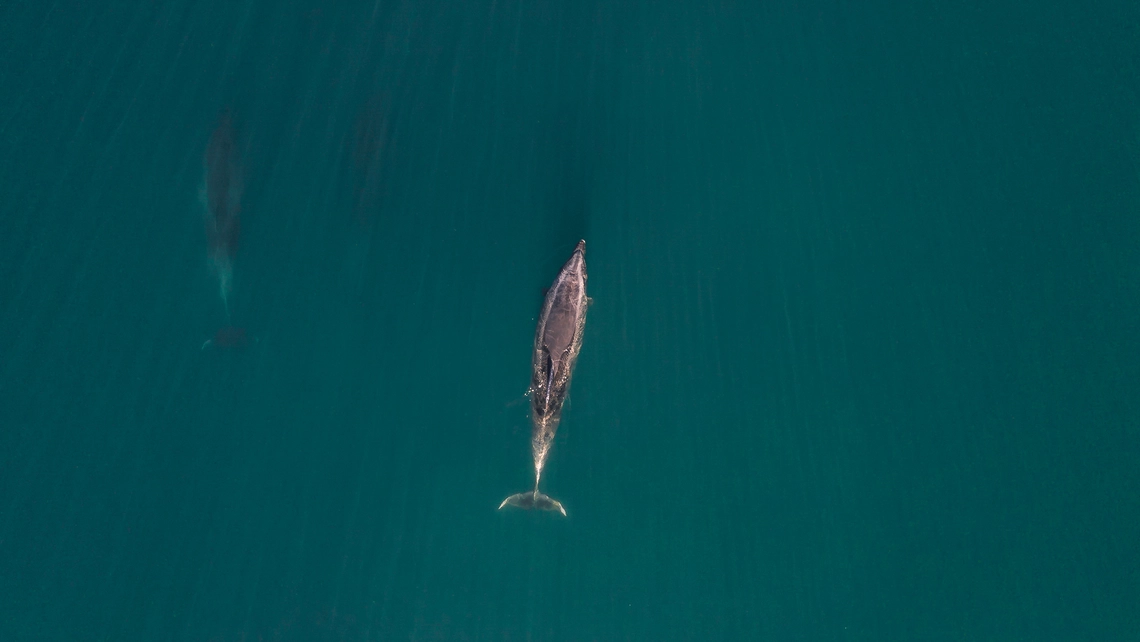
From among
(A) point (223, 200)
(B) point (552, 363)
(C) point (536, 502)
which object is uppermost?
(A) point (223, 200)

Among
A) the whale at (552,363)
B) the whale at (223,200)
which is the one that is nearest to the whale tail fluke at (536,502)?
the whale at (552,363)

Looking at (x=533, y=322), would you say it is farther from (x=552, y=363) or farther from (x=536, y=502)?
(x=536, y=502)

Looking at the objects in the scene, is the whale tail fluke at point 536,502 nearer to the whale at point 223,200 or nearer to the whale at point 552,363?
the whale at point 552,363

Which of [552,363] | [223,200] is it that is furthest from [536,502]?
[223,200]

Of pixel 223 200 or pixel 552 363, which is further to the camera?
pixel 223 200

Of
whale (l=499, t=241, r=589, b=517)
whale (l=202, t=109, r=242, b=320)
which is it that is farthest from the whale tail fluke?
whale (l=202, t=109, r=242, b=320)

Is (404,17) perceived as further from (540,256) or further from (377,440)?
(377,440)
